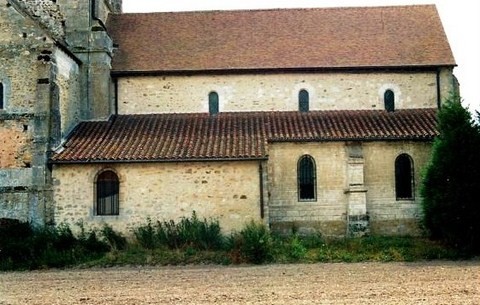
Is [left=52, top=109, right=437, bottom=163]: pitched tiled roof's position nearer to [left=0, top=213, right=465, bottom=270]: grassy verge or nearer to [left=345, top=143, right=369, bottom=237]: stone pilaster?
[left=345, top=143, right=369, bottom=237]: stone pilaster

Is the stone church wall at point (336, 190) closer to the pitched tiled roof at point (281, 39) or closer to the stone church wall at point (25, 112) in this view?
the pitched tiled roof at point (281, 39)

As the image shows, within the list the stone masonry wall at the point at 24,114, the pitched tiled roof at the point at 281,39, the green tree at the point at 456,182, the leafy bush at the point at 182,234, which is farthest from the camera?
the pitched tiled roof at the point at 281,39

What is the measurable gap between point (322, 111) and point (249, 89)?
140 inches

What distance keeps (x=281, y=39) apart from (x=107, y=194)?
462 inches

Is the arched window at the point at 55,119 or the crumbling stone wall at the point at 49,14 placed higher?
the crumbling stone wall at the point at 49,14

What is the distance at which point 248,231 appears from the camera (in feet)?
71.9

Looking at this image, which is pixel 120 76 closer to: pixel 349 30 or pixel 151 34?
pixel 151 34

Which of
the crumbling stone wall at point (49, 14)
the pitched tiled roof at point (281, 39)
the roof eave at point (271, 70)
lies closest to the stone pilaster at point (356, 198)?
the roof eave at point (271, 70)

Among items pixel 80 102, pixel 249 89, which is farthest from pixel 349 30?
pixel 80 102

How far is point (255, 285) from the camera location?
16.3 metres

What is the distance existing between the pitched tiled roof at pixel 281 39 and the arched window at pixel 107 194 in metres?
6.25

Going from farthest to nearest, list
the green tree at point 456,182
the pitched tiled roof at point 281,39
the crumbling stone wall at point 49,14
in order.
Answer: the pitched tiled roof at point 281,39
the crumbling stone wall at point 49,14
the green tree at point 456,182

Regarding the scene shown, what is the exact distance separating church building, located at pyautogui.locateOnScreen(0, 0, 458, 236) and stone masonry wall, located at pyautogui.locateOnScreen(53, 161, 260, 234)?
56 millimetres

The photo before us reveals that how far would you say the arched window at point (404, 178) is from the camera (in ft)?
88.0
